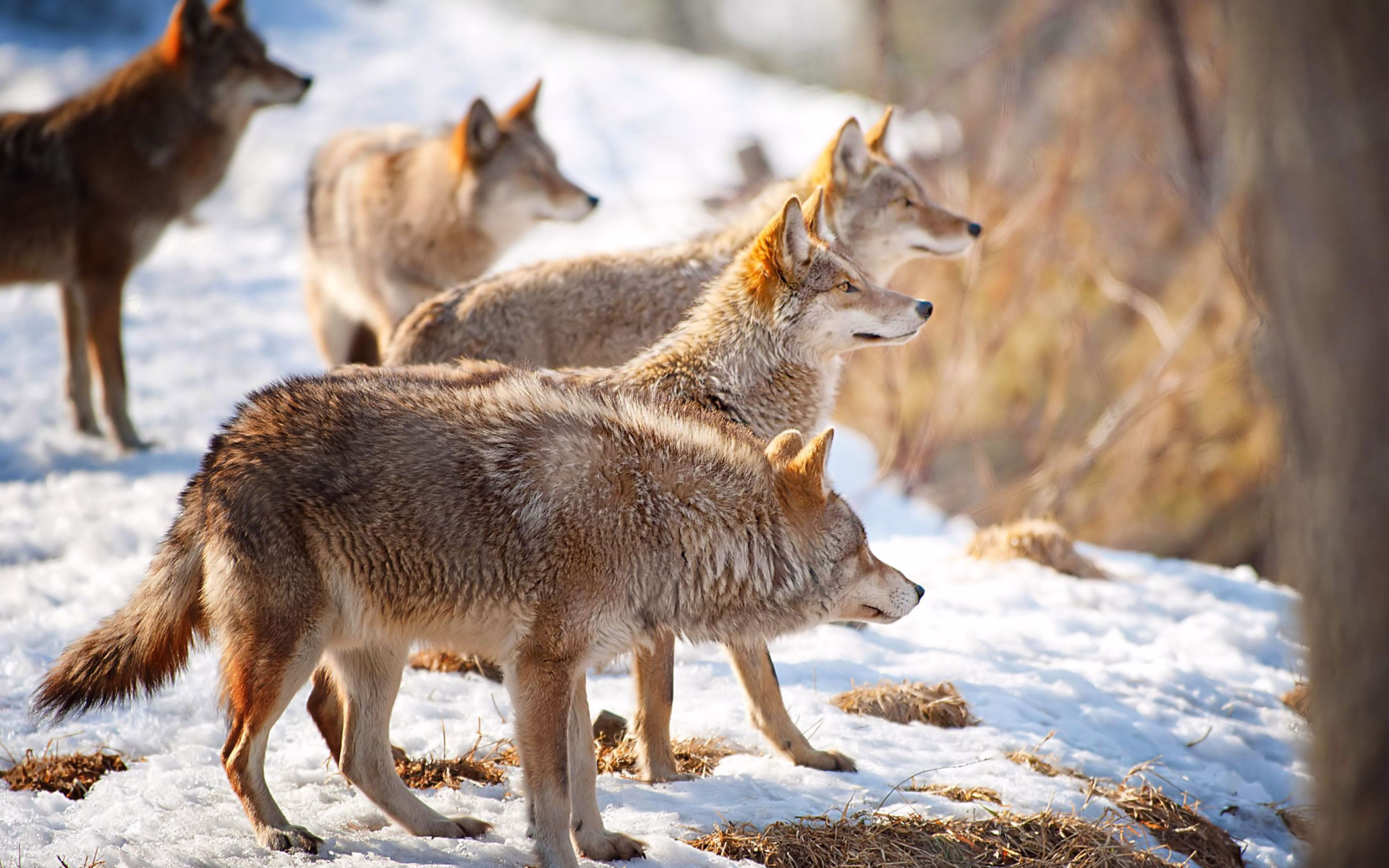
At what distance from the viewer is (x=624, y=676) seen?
5.73 meters

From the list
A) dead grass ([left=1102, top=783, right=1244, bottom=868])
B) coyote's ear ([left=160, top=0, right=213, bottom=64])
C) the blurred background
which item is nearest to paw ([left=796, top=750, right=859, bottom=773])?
dead grass ([left=1102, top=783, right=1244, bottom=868])

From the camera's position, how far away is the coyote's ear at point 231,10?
29.2 feet

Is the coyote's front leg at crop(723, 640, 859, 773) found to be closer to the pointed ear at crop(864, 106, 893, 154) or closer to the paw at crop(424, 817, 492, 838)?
the paw at crop(424, 817, 492, 838)

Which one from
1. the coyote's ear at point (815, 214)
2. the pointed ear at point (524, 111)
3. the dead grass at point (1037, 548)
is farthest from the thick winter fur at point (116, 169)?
the dead grass at point (1037, 548)

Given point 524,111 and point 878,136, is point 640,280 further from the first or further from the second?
point 524,111

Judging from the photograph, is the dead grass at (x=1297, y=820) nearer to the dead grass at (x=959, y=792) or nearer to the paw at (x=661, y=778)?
the dead grass at (x=959, y=792)

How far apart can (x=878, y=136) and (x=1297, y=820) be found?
453cm

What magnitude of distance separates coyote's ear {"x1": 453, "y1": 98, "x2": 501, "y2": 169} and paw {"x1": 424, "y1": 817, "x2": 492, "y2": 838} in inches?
238

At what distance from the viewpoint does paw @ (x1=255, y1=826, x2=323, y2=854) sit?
3562 mm

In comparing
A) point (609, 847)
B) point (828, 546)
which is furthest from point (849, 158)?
point (609, 847)

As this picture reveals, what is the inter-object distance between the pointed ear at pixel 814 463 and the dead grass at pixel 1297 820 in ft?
8.25

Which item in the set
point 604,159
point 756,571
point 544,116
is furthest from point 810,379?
point 544,116

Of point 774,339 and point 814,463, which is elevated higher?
point 774,339

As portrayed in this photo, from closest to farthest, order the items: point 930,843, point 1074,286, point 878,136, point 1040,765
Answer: point 930,843 → point 1040,765 → point 878,136 → point 1074,286
